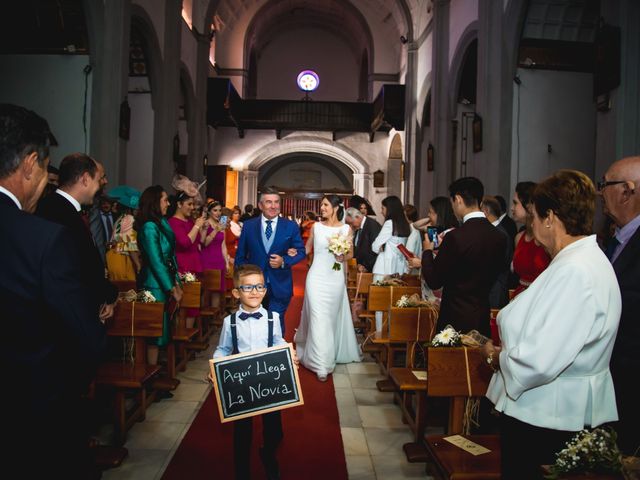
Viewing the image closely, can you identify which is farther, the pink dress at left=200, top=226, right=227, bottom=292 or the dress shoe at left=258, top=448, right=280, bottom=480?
the pink dress at left=200, top=226, right=227, bottom=292

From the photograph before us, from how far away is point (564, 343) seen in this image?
1752 millimetres

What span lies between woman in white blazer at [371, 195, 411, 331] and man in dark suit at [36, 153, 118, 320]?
3.66 meters

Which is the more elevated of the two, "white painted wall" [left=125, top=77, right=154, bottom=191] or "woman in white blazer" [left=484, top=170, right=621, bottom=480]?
"white painted wall" [left=125, top=77, right=154, bottom=191]

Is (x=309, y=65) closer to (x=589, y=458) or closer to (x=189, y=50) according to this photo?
(x=189, y=50)

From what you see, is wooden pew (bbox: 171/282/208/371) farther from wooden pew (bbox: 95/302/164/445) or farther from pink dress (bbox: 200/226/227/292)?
pink dress (bbox: 200/226/227/292)

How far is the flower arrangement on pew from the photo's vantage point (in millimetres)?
1732

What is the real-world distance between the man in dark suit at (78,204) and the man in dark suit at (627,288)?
8.58ft

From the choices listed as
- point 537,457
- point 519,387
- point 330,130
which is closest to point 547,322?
point 519,387

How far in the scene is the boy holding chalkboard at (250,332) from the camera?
287 cm

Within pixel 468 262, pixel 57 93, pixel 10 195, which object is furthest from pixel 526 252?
pixel 57 93

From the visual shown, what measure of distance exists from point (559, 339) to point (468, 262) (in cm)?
173

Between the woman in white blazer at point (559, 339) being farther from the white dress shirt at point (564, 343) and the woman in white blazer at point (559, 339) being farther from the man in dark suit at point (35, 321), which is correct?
the man in dark suit at point (35, 321)

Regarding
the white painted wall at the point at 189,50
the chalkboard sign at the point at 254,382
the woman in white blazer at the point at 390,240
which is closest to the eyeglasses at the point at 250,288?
the chalkboard sign at the point at 254,382

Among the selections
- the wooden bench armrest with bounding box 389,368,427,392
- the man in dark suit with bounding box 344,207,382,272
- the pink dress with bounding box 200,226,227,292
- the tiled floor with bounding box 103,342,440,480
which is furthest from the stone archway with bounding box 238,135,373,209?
the wooden bench armrest with bounding box 389,368,427,392
